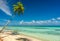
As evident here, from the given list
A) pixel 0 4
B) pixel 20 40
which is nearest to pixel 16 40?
pixel 20 40

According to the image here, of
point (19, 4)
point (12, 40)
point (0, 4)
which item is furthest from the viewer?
point (19, 4)

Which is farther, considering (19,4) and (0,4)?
(19,4)

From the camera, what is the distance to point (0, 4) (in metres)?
18.8

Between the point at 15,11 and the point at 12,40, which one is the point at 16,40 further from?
the point at 15,11

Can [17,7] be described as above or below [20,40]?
above

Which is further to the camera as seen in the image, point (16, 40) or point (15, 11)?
point (15, 11)

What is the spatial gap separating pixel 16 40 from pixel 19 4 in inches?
295

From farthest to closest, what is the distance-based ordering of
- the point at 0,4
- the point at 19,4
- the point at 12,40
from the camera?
the point at 19,4
the point at 12,40
the point at 0,4

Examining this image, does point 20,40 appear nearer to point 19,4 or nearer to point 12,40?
point 12,40

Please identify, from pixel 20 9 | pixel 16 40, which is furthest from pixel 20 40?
pixel 20 9

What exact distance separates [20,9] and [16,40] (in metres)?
7.46

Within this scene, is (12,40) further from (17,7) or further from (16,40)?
(17,7)

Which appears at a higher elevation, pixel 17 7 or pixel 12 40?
pixel 17 7

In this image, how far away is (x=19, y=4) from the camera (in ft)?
84.9
